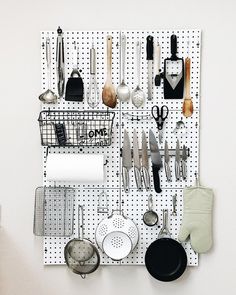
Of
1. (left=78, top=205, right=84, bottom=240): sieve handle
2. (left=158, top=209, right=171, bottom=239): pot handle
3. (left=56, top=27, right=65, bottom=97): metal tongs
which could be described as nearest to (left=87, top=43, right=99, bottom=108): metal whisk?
(left=56, top=27, right=65, bottom=97): metal tongs

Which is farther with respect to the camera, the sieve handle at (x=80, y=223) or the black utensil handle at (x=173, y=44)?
the sieve handle at (x=80, y=223)

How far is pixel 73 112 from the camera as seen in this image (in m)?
2.42

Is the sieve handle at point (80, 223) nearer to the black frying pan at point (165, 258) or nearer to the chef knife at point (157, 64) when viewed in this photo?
the black frying pan at point (165, 258)

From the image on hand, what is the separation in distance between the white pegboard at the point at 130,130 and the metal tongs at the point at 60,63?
2 centimetres

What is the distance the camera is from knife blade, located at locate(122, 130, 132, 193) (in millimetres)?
2414

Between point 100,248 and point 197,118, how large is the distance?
2.50ft

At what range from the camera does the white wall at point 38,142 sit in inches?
94.0

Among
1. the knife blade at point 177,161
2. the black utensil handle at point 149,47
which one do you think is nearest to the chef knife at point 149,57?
the black utensil handle at point 149,47

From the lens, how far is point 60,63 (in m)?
2.39

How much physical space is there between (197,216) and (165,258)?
252mm
